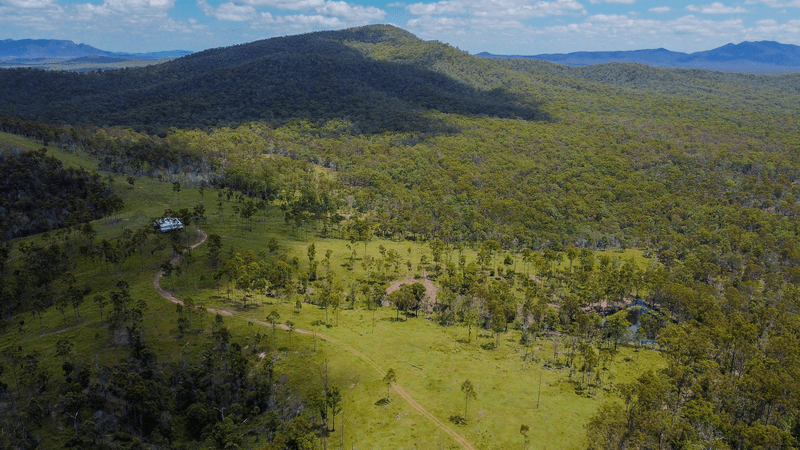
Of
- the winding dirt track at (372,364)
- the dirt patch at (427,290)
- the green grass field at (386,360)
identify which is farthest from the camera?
the dirt patch at (427,290)

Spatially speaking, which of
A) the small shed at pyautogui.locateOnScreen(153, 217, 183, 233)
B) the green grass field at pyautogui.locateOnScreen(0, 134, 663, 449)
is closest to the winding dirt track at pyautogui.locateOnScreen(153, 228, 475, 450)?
the green grass field at pyautogui.locateOnScreen(0, 134, 663, 449)

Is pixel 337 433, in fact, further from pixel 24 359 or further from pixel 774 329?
pixel 774 329

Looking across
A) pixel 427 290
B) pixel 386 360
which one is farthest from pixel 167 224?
pixel 386 360

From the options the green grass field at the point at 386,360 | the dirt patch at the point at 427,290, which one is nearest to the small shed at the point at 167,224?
the green grass field at the point at 386,360

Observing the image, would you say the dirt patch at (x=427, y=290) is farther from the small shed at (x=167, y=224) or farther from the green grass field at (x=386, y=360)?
the small shed at (x=167, y=224)

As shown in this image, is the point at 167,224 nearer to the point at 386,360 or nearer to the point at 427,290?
the point at 427,290

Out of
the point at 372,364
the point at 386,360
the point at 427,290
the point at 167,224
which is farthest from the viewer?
the point at 427,290
